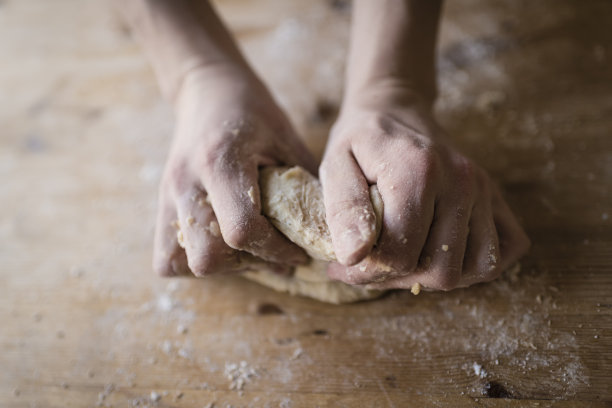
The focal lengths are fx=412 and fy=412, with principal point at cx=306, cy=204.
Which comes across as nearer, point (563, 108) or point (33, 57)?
point (563, 108)

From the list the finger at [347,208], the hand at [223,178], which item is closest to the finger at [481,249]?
the finger at [347,208]

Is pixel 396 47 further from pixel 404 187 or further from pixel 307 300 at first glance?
pixel 307 300

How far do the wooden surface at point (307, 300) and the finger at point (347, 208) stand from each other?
0.34m

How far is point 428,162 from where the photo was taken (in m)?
0.80

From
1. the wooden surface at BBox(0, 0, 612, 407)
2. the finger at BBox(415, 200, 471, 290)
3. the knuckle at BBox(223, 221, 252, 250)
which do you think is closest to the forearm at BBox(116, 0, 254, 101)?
the wooden surface at BBox(0, 0, 612, 407)

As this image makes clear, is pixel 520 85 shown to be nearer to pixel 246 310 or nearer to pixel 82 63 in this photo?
pixel 246 310

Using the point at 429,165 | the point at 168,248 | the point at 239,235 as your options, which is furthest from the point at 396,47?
the point at 168,248

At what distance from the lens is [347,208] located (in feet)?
2.48

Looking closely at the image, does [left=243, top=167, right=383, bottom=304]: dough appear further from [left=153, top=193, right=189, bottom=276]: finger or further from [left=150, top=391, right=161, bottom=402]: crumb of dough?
[left=150, top=391, right=161, bottom=402]: crumb of dough

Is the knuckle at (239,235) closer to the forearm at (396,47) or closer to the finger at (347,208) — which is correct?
the finger at (347,208)

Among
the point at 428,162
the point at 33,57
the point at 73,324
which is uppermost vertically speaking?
the point at 428,162

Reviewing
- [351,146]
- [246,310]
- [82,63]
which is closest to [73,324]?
[246,310]

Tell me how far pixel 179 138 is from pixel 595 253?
1.05 m

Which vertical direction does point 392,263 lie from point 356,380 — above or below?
above
